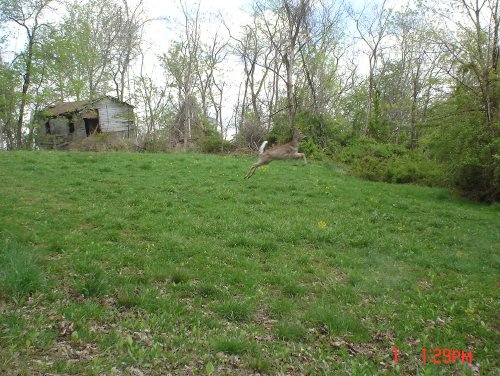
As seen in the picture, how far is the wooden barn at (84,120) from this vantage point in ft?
118

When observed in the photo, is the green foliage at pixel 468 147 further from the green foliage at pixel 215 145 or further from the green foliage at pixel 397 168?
the green foliage at pixel 215 145

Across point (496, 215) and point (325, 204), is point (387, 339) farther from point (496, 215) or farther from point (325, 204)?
point (496, 215)

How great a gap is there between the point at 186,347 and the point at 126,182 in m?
10.6

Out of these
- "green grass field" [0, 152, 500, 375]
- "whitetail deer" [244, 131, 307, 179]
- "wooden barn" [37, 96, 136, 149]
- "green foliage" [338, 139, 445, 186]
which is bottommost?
"green grass field" [0, 152, 500, 375]

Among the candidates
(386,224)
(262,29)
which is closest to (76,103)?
(262,29)

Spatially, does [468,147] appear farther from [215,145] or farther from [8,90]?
[8,90]

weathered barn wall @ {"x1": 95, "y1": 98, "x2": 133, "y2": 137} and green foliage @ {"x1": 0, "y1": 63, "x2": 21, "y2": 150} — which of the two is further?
weathered barn wall @ {"x1": 95, "y1": 98, "x2": 133, "y2": 137}

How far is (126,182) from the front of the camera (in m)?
14.8

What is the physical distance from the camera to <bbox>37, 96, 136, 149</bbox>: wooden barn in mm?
36031

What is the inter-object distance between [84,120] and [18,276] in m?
35.2

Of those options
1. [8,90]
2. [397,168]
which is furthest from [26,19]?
[397,168]
